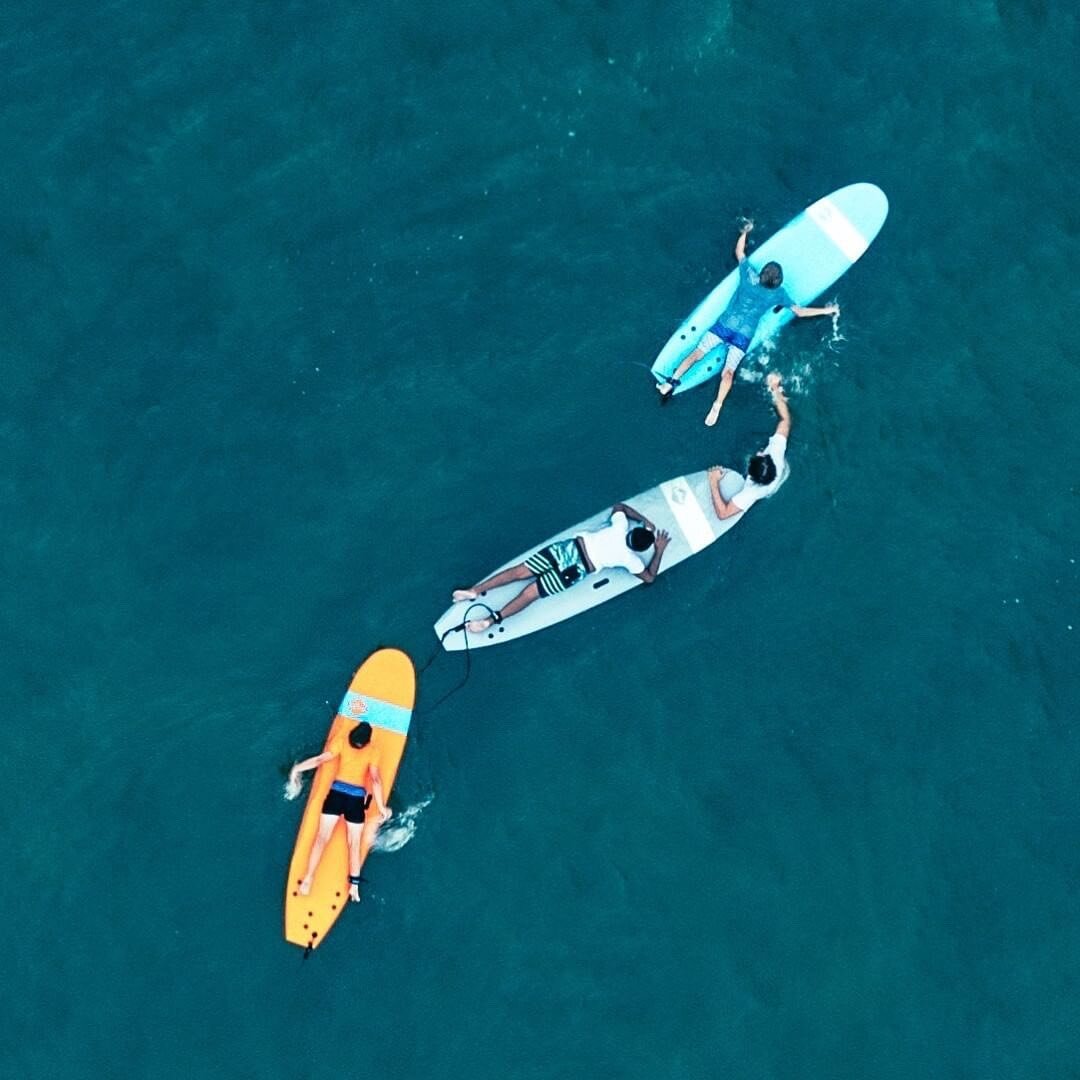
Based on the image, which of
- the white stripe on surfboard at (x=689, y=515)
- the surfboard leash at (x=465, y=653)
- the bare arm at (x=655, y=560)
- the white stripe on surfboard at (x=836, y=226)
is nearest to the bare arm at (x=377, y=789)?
the surfboard leash at (x=465, y=653)

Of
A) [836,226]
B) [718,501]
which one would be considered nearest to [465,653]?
[718,501]

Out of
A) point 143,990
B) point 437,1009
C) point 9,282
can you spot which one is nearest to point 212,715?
point 143,990

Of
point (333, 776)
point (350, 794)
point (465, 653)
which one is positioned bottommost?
point (350, 794)

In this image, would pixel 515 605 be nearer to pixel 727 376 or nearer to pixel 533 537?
pixel 533 537

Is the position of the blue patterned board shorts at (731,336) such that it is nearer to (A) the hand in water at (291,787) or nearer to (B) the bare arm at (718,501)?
(B) the bare arm at (718,501)

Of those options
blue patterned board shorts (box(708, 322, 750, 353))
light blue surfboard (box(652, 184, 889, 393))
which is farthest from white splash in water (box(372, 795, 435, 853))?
blue patterned board shorts (box(708, 322, 750, 353))

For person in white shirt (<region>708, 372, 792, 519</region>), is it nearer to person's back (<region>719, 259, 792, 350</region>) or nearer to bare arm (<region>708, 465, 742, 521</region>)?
bare arm (<region>708, 465, 742, 521</region>)

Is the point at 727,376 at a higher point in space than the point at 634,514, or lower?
higher
